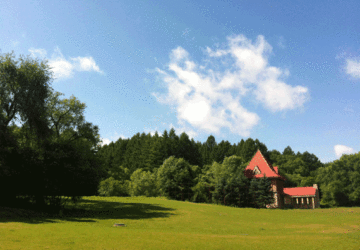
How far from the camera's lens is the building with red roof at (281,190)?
2477 inches

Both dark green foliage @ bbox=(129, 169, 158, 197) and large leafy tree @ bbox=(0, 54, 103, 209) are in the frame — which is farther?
dark green foliage @ bbox=(129, 169, 158, 197)

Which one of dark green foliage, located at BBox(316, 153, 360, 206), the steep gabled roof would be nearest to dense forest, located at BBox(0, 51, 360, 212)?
dark green foliage, located at BBox(316, 153, 360, 206)

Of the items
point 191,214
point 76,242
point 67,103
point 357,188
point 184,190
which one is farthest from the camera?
point 357,188

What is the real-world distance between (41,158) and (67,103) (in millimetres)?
13822

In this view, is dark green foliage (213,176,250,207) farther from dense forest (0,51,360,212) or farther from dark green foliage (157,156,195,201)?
dark green foliage (157,156,195,201)

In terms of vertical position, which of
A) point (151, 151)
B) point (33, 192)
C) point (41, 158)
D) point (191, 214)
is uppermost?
point (151, 151)

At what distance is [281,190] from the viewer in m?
64.6

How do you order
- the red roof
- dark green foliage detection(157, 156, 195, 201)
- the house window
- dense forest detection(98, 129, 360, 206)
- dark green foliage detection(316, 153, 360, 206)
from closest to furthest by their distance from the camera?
dark green foliage detection(157, 156, 195, 201)
the house window
the red roof
dense forest detection(98, 129, 360, 206)
dark green foliage detection(316, 153, 360, 206)

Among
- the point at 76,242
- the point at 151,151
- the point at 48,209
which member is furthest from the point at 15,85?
the point at 151,151

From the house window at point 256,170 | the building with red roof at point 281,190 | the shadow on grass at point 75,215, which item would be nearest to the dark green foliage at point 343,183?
the building with red roof at point 281,190

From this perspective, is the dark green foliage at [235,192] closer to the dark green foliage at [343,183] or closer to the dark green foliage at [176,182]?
the dark green foliage at [176,182]

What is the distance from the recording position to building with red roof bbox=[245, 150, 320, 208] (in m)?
62.9

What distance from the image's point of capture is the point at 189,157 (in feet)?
332

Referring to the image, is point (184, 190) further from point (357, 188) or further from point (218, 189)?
point (357, 188)
